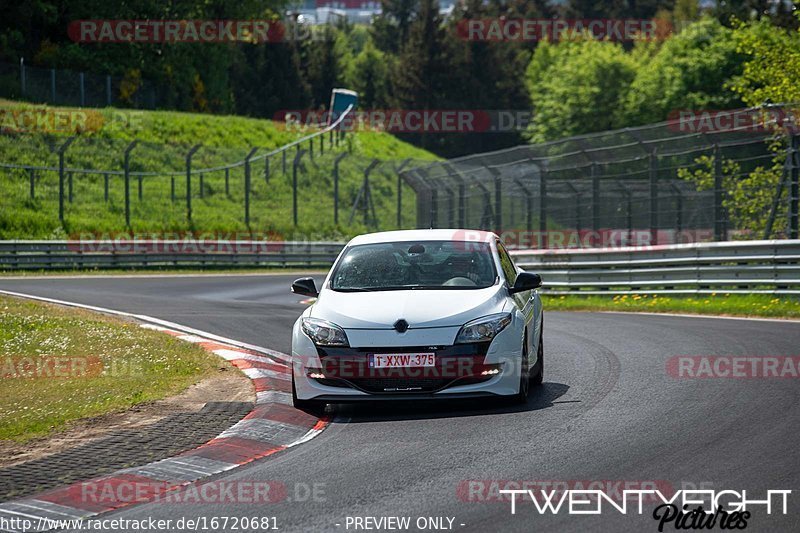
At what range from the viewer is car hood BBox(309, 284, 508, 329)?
31.1ft

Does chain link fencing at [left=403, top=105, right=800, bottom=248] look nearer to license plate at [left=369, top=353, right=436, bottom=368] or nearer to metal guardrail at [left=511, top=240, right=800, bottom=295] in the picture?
metal guardrail at [left=511, top=240, right=800, bottom=295]

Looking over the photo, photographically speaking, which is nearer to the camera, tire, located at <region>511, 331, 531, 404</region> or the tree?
tire, located at <region>511, 331, 531, 404</region>

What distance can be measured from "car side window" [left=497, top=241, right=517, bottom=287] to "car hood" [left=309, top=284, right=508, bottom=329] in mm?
576

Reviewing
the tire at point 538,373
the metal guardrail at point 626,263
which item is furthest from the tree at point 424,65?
the tire at point 538,373

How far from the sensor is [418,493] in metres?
6.57

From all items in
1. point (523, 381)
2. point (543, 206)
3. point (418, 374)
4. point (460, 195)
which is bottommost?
point (523, 381)

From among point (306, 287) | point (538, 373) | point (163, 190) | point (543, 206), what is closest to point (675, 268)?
point (543, 206)

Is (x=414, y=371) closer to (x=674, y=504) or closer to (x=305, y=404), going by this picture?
(x=305, y=404)

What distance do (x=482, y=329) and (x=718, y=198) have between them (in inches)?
504

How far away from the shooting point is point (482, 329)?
9.52 metres

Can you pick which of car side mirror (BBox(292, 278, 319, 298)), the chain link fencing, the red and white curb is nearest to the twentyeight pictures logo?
the red and white curb

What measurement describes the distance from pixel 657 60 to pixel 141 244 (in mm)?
54959

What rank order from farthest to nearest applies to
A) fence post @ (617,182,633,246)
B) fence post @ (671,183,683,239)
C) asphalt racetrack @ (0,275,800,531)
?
1. fence post @ (617,182,633,246)
2. fence post @ (671,183,683,239)
3. asphalt racetrack @ (0,275,800,531)

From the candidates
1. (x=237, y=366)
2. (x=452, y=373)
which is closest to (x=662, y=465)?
(x=452, y=373)
